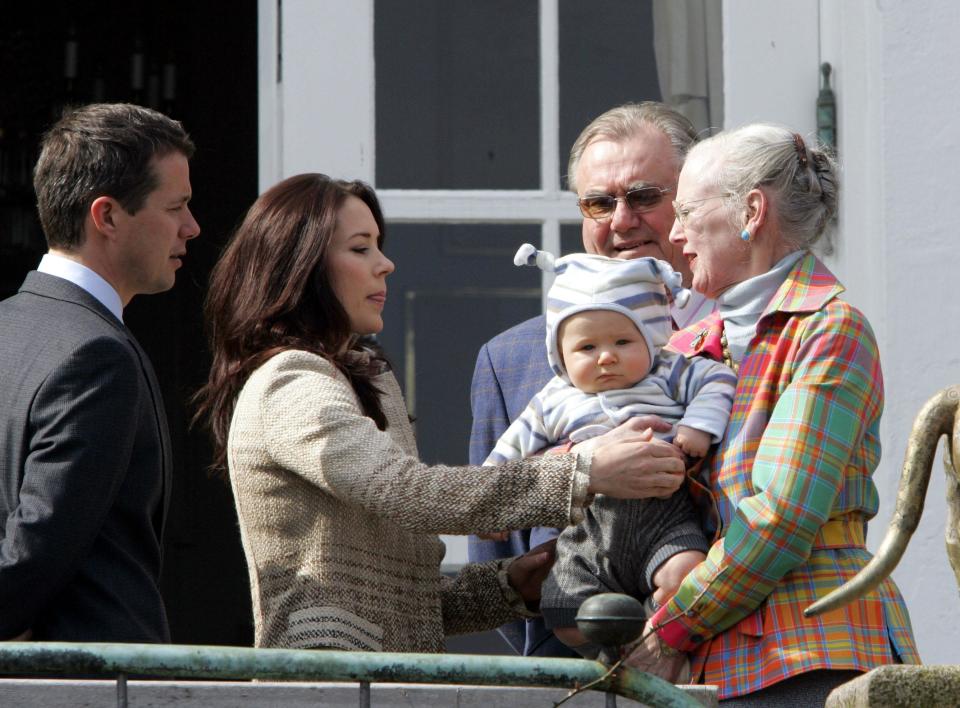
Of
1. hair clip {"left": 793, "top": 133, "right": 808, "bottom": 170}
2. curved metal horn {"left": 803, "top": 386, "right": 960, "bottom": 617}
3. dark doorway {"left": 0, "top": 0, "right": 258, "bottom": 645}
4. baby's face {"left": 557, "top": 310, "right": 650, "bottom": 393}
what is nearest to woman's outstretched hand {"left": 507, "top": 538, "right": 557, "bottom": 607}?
baby's face {"left": 557, "top": 310, "right": 650, "bottom": 393}

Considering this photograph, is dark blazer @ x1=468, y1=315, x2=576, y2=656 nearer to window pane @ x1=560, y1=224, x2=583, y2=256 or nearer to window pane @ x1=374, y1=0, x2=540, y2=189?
window pane @ x1=560, y1=224, x2=583, y2=256

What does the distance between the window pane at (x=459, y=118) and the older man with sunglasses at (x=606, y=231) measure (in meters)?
0.72

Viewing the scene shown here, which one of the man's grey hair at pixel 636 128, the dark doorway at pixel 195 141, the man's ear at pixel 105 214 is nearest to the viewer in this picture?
the man's ear at pixel 105 214

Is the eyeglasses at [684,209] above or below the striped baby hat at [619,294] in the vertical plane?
above

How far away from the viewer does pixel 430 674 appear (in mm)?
2137

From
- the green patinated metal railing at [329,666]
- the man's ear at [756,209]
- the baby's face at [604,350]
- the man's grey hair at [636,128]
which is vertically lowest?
the green patinated metal railing at [329,666]

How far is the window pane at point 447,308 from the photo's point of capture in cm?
431

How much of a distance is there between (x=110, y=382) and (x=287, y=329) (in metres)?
0.35

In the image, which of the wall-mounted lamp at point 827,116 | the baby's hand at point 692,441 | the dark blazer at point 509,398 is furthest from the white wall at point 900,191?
the baby's hand at point 692,441

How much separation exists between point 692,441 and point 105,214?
109cm

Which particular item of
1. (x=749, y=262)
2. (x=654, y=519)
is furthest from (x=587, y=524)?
(x=749, y=262)

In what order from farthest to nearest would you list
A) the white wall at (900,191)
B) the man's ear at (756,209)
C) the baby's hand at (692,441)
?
the white wall at (900,191), the man's ear at (756,209), the baby's hand at (692,441)

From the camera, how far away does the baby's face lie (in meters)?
2.99

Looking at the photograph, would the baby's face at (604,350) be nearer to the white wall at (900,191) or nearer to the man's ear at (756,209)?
the man's ear at (756,209)
